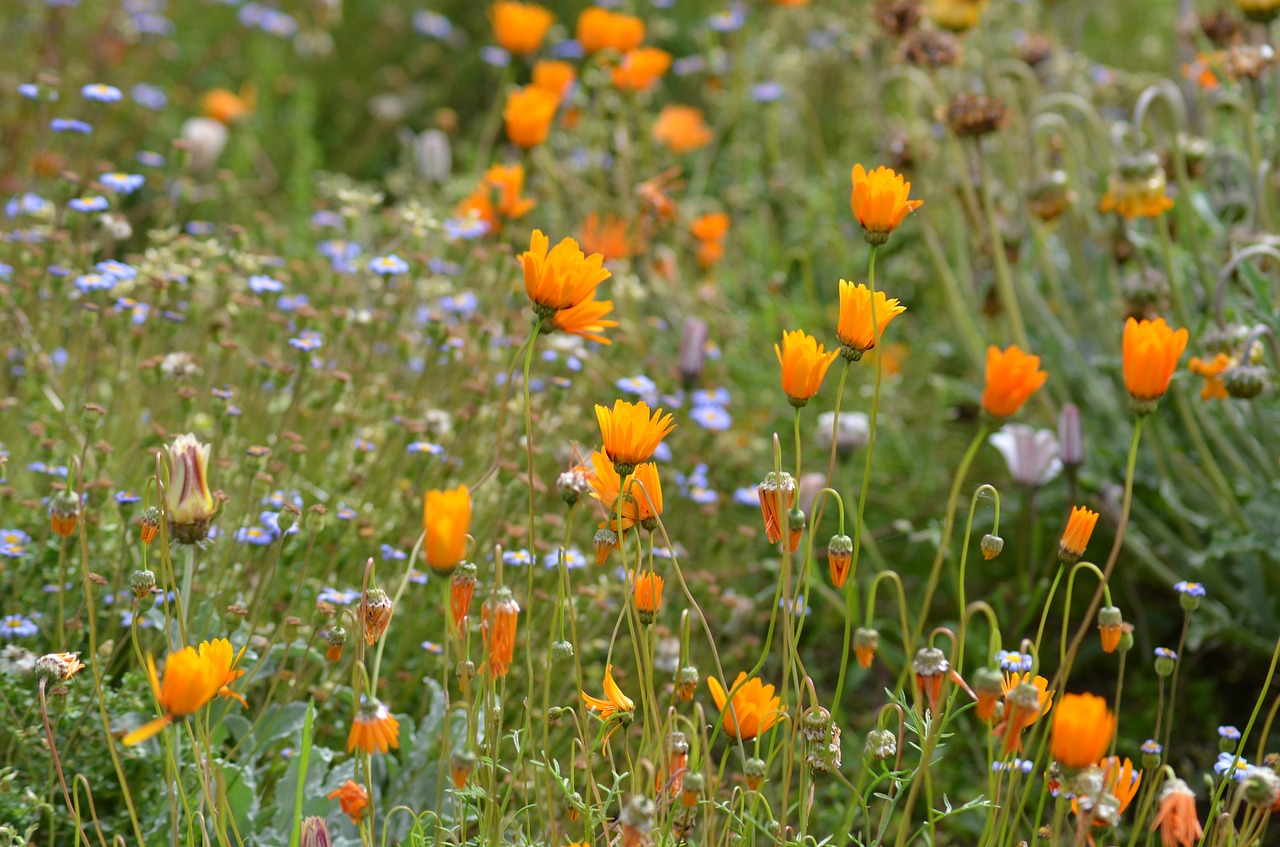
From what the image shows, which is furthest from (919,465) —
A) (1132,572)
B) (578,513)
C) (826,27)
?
(826,27)

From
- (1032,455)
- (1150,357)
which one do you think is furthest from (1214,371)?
(1150,357)

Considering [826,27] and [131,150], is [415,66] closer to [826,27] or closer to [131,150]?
[131,150]

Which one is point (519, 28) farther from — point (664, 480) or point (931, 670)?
point (931, 670)

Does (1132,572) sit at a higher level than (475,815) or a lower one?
lower

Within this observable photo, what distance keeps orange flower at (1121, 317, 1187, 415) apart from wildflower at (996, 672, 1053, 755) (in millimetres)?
403

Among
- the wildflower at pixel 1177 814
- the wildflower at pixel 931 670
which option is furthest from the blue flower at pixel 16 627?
the wildflower at pixel 1177 814

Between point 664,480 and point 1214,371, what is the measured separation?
1.36 meters

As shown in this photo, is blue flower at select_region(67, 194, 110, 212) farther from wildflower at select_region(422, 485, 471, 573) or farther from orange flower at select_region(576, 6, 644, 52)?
wildflower at select_region(422, 485, 471, 573)

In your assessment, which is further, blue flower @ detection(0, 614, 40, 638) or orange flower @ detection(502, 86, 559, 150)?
orange flower @ detection(502, 86, 559, 150)

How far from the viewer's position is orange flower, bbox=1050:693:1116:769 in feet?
4.25

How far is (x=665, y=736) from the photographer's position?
1721 millimetres

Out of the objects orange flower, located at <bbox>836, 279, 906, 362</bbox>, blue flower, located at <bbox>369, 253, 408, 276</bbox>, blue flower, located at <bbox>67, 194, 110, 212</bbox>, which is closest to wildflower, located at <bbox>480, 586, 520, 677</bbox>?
orange flower, located at <bbox>836, 279, 906, 362</bbox>

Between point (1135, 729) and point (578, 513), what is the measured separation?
140 cm

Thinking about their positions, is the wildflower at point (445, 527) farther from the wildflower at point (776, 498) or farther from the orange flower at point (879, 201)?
the orange flower at point (879, 201)
